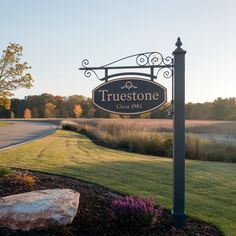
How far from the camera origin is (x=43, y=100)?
91688 mm

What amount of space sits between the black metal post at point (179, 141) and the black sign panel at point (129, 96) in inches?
8.9

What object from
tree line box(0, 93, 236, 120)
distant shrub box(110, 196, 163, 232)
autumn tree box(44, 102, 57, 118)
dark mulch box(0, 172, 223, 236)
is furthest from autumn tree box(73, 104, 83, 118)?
distant shrub box(110, 196, 163, 232)

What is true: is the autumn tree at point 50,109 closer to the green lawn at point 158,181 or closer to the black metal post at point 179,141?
the green lawn at point 158,181

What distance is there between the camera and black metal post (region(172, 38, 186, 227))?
18.7 feet

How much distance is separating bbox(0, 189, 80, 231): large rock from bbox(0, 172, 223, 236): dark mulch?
0.08 m

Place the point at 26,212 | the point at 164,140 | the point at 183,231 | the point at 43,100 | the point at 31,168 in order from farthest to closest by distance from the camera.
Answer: the point at 43,100
the point at 164,140
the point at 31,168
the point at 183,231
the point at 26,212

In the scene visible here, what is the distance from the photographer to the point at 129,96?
5.93m

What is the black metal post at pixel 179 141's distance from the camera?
5.70 meters

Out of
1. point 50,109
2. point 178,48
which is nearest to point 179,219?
point 178,48

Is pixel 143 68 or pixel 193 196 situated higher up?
pixel 143 68

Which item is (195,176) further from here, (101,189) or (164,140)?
(164,140)

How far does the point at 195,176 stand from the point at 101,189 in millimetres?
3662

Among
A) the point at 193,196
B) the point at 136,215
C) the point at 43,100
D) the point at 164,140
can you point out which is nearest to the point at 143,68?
the point at 136,215

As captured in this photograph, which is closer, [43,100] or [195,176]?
[195,176]
